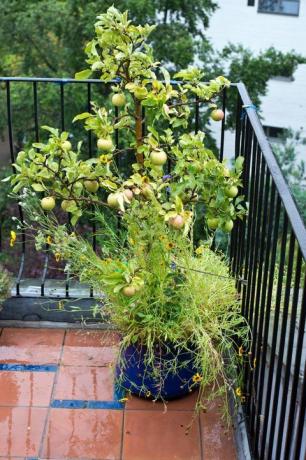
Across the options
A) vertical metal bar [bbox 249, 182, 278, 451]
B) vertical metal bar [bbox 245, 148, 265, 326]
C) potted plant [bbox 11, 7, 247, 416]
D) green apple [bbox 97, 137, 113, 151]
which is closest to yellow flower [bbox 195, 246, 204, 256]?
potted plant [bbox 11, 7, 247, 416]

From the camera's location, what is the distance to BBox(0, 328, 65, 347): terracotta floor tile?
10.7 ft

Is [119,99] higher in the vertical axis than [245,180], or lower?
higher

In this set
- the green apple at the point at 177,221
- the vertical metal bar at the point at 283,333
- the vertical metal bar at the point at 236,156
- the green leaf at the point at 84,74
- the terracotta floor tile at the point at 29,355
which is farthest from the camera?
the terracotta floor tile at the point at 29,355

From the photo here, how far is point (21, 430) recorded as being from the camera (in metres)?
2.65

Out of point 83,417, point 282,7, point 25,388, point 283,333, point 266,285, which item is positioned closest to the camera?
point 283,333

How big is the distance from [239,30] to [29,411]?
14.4 m

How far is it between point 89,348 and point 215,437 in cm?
84

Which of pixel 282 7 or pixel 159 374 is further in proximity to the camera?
pixel 282 7

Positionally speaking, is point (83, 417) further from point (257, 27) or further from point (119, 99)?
point (257, 27)

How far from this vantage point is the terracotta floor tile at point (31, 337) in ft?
10.7

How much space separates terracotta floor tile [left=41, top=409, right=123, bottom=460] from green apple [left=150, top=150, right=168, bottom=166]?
1.07m

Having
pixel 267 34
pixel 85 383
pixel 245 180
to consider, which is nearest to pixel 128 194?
pixel 245 180

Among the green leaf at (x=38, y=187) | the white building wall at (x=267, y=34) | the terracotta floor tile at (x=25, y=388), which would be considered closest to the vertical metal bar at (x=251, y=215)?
the green leaf at (x=38, y=187)

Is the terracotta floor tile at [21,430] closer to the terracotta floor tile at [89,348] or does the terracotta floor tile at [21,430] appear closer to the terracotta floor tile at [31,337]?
the terracotta floor tile at [89,348]
